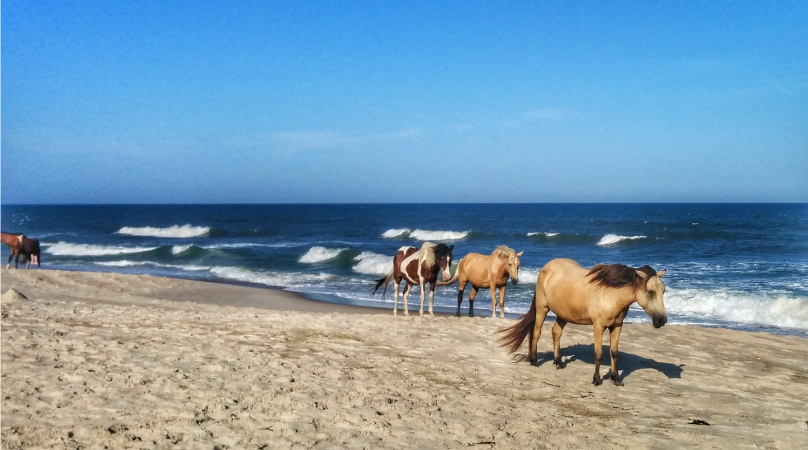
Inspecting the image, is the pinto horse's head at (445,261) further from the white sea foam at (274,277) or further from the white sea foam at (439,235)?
the white sea foam at (439,235)

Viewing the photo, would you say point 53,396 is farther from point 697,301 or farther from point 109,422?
point 697,301

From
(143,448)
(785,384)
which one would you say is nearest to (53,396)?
(143,448)

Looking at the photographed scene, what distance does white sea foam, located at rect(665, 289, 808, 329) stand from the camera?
15.7 meters

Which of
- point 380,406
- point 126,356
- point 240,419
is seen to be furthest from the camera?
point 126,356

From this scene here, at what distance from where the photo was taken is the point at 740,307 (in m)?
16.6

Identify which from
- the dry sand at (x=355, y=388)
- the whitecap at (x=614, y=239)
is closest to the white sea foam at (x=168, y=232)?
the whitecap at (x=614, y=239)

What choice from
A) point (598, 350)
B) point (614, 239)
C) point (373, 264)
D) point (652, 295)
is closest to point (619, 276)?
point (652, 295)

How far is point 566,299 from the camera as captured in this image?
759cm

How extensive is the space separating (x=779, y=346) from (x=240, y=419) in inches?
407

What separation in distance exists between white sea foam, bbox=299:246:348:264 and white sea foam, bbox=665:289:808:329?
63.4 feet

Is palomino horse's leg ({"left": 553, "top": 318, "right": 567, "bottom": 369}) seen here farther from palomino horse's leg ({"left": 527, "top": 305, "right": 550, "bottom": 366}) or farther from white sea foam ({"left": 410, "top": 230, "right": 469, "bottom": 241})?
white sea foam ({"left": 410, "top": 230, "right": 469, "bottom": 241})

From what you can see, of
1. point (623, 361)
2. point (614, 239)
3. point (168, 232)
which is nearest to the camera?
point (623, 361)

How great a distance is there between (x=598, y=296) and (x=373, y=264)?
22.0m

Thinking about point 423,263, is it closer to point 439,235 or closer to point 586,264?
point 586,264
